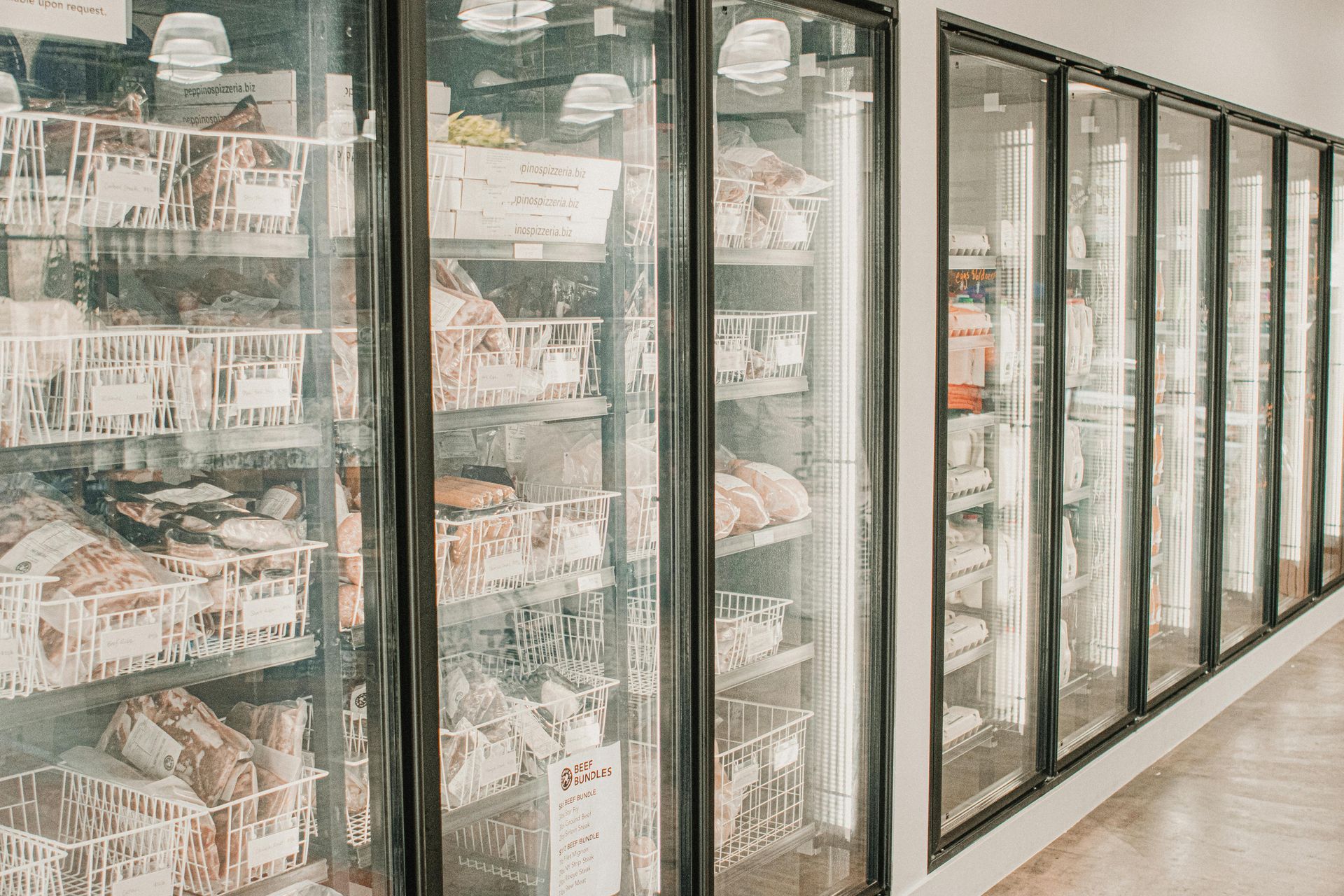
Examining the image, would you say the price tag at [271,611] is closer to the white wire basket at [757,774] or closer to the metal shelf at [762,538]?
the metal shelf at [762,538]

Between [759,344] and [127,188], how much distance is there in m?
1.47

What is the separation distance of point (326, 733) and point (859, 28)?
1.97 meters

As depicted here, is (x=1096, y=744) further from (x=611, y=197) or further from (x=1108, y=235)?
(x=611, y=197)

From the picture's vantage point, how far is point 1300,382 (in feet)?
20.6

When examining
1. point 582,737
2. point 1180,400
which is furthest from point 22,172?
point 1180,400

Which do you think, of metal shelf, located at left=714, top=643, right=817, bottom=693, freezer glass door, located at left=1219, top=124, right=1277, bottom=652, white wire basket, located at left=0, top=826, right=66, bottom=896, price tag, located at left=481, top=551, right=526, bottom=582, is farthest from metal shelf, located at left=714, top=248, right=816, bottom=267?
freezer glass door, located at left=1219, top=124, right=1277, bottom=652

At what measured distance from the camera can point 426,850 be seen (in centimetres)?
197

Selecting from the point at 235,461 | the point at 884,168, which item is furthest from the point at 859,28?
the point at 235,461

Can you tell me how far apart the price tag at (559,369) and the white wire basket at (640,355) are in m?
0.12

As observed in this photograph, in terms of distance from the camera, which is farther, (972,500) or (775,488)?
(972,500)

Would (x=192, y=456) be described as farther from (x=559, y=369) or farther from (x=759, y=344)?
(x=759, y=344)

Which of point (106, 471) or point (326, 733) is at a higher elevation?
point (106, 471)

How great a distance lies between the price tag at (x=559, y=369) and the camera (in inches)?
91.4

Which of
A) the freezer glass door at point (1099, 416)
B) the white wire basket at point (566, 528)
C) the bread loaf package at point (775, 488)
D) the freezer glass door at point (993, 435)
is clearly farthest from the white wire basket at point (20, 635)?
the freezer glass door at point (1099, 416)
